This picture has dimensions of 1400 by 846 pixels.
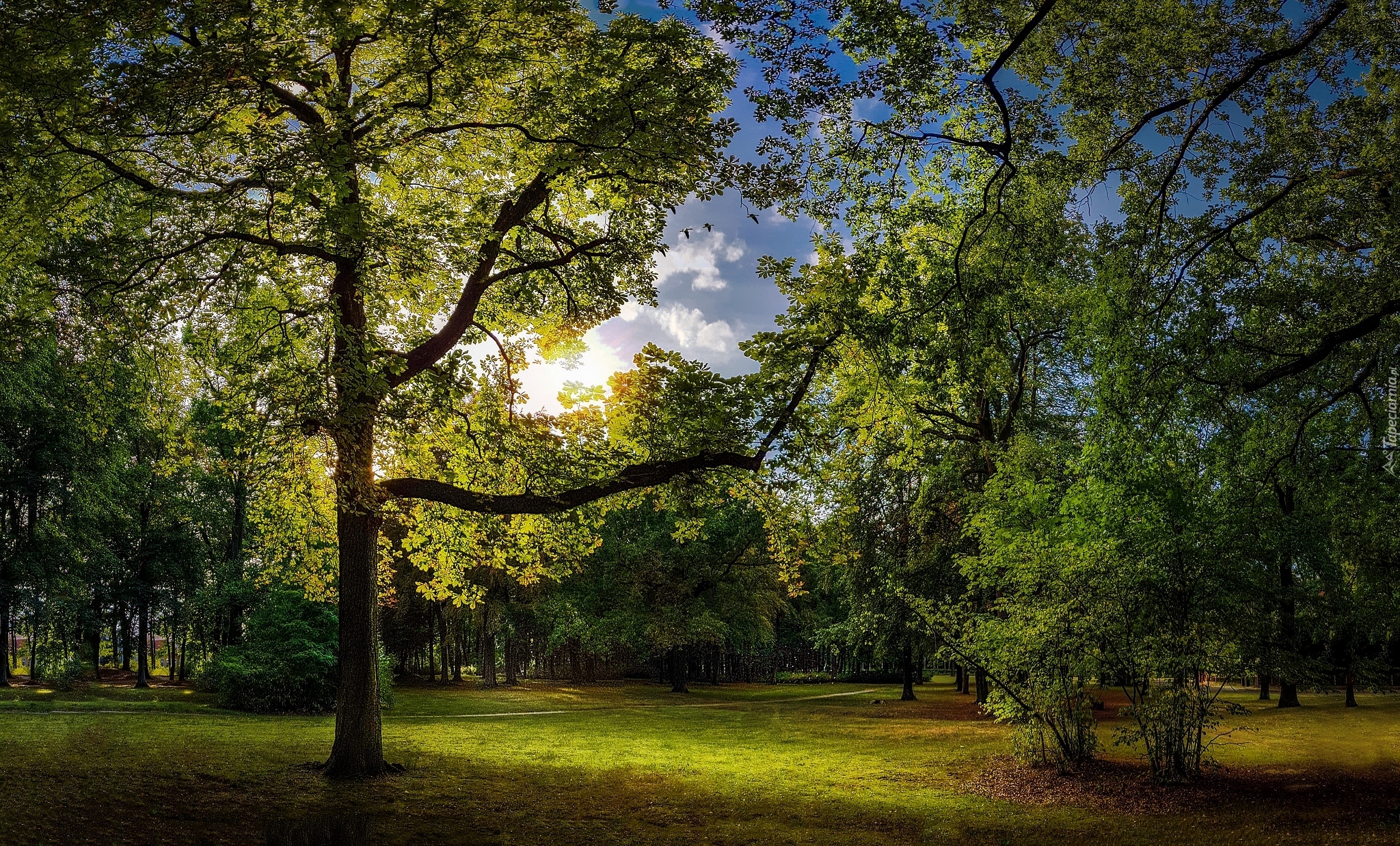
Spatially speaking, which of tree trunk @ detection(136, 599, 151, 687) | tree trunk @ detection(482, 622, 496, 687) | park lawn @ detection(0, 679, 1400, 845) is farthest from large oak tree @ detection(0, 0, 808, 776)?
tree trunk @ detection(136, 599, 151, 687)

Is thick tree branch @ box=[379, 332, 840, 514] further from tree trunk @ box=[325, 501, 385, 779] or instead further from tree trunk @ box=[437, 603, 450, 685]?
tree trunk @ box=[437, 603, 450, 685]

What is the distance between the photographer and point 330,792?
11391 millimetres

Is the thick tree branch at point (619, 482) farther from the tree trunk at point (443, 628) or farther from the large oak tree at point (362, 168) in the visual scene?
the tree trunk at point (443, 628)

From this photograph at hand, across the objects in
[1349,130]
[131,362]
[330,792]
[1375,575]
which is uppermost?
[1349,130]

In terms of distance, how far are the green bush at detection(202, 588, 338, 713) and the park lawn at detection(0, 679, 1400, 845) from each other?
45.7 inches

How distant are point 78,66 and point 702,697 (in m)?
36.6

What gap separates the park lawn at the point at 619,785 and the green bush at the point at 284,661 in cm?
116

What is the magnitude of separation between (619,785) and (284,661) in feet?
49.9

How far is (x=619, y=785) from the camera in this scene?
13148mm

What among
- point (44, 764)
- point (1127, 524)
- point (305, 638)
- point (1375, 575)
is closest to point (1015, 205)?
point (1127, 524)

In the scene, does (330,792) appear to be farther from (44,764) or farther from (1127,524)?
(1127,524)

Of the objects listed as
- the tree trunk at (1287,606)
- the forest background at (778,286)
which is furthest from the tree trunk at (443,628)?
the tree trunk at (1287,606)

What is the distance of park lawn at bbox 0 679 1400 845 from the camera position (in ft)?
32.0

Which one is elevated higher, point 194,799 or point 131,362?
point 131,362
